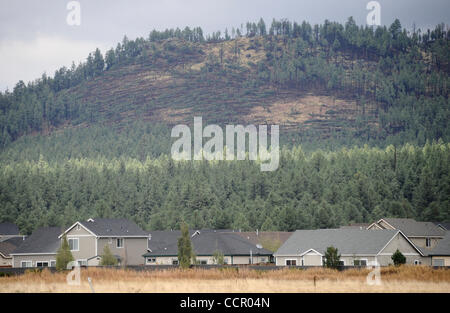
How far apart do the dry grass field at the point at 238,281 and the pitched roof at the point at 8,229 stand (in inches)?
3190

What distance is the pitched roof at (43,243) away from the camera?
290 ft

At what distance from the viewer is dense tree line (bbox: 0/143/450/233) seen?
438 feet

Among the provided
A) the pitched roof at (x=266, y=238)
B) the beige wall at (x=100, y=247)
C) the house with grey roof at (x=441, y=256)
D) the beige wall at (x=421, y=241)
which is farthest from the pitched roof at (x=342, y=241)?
the beige wall at (x=100, y=247)

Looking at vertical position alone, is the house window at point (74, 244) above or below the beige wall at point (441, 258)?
above

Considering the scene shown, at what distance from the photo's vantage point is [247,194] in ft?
550

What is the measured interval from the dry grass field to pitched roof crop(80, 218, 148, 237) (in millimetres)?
32391

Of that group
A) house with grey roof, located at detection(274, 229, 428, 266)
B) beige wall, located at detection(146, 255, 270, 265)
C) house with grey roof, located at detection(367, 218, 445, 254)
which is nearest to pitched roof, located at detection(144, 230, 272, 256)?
beige wall, located at detection(146, 255, 270, 265)

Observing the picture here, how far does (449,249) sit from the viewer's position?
7956 centimetres

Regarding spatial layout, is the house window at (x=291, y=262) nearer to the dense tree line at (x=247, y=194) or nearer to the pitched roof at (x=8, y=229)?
the dense tree line at (x=247, y=194)

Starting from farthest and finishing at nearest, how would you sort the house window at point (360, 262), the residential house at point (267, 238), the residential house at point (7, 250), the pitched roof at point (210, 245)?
1. the residential house at point (7, 250)
2. the residential house at point (267, 238)
3. the pitched roof at point (210, 245)
4. the house window at point (360, 262)

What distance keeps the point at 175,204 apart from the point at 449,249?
81.2 m

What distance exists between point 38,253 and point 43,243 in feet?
7.17
